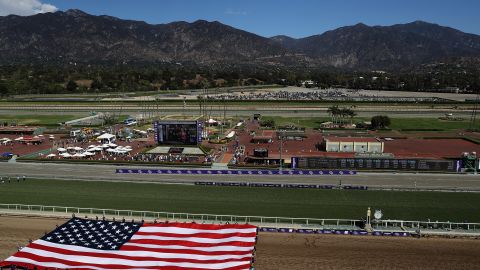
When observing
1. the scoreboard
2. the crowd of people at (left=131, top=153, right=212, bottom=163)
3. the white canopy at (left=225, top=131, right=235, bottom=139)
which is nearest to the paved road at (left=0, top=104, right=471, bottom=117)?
the white canopy at (left=225, top=131, right=235, bottom=139)

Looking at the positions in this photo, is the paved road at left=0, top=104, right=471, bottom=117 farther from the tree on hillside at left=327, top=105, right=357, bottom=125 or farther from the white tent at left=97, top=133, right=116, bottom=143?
the white tent at left=97, top=133, right=116, bottom=143

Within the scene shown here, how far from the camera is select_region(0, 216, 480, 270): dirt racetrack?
89.9 ft

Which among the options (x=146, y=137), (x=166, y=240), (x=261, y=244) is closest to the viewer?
(x=166, y=240)

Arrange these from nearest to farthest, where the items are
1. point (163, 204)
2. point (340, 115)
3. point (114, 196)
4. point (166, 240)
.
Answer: point (166, 240) < point (163, 204) < point (114, 196) < point (340, 115)

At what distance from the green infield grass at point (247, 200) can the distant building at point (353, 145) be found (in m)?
18.8

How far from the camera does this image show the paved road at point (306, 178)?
155 feet

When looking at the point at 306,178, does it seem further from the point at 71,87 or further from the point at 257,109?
the point at 71,87

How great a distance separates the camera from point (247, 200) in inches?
1634

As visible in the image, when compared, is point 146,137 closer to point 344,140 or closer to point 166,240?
point 344,140

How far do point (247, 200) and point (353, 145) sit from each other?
27602 mm

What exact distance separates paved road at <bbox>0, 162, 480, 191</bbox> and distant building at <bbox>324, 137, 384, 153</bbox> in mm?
10959

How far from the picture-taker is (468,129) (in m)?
85.6

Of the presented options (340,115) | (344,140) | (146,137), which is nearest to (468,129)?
(340,115)

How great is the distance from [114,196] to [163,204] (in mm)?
5879
